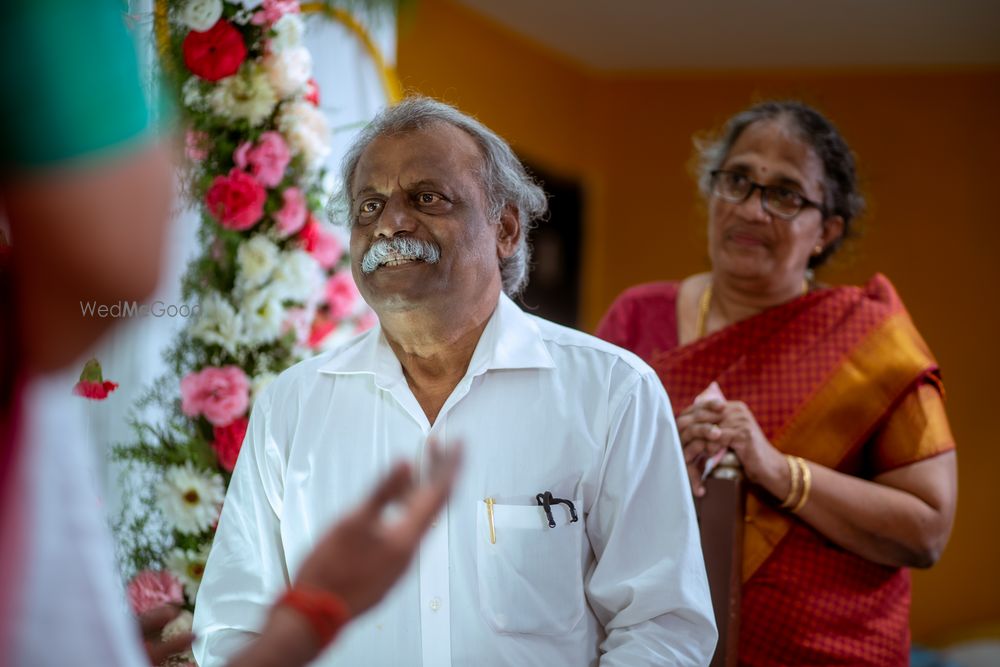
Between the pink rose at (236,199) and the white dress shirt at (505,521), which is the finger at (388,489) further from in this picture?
the pink rose at (236,199)

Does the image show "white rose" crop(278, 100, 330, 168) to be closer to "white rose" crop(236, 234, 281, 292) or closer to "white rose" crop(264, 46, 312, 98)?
"white rose" crop(264, 46, 312, 98)

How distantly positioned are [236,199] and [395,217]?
492mm

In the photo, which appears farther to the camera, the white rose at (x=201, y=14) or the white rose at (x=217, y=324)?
the white rose at (x=217, y=324)

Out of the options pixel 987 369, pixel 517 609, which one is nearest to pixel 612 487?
pixel 517 609

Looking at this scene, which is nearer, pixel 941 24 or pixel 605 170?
pixel 941 24

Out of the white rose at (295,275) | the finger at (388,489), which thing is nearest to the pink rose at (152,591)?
the white rose at (295,275)

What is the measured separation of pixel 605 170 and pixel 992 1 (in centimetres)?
219

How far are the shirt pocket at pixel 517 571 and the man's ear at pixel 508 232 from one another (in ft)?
1.64

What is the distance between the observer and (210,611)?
1.71m

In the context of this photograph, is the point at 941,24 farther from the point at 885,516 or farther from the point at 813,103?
the point at 885,516

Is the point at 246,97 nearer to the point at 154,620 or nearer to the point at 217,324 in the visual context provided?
the point at 217,324

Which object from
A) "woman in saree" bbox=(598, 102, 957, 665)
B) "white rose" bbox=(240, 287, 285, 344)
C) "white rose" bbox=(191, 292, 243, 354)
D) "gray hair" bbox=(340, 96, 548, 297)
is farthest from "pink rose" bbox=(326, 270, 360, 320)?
"woman in saree" bbox=(598, 102, 957, 665)

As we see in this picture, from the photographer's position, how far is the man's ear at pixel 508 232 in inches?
76.2

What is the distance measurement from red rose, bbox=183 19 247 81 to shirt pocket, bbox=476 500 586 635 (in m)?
0.96
